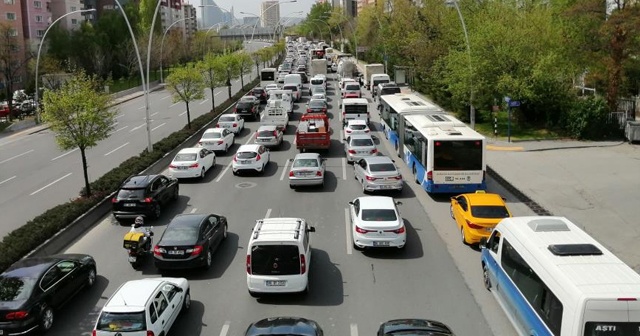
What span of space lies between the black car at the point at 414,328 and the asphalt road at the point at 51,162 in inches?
621

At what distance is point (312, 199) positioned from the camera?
24.6m

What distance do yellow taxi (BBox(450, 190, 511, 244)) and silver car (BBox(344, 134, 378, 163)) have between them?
1044 cm

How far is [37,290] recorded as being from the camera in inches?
533

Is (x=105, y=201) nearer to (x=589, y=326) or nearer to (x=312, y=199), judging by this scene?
(x=312, y=199)

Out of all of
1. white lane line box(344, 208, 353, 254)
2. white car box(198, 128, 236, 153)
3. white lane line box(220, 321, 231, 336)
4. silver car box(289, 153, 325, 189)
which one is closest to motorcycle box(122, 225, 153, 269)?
white lane line box(220, 321, 231, 336)

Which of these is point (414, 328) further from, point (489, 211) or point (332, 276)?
point (489, 211)

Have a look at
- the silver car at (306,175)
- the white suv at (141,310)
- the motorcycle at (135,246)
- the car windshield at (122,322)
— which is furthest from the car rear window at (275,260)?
the silver car at (306,175)

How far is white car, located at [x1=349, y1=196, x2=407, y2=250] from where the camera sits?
17641 millimetres

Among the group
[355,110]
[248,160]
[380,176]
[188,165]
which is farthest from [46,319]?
[355,110]

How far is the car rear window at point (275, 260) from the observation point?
1454 cm

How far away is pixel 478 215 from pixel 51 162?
25362mm

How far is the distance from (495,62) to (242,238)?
22378 millimetres

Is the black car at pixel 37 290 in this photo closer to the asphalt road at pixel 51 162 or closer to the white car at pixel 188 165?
the asphalt road at pixel 51 162

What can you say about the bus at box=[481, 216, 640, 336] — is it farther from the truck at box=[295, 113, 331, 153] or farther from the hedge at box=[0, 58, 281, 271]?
the truck at box=[295, 113, 331, 153]
